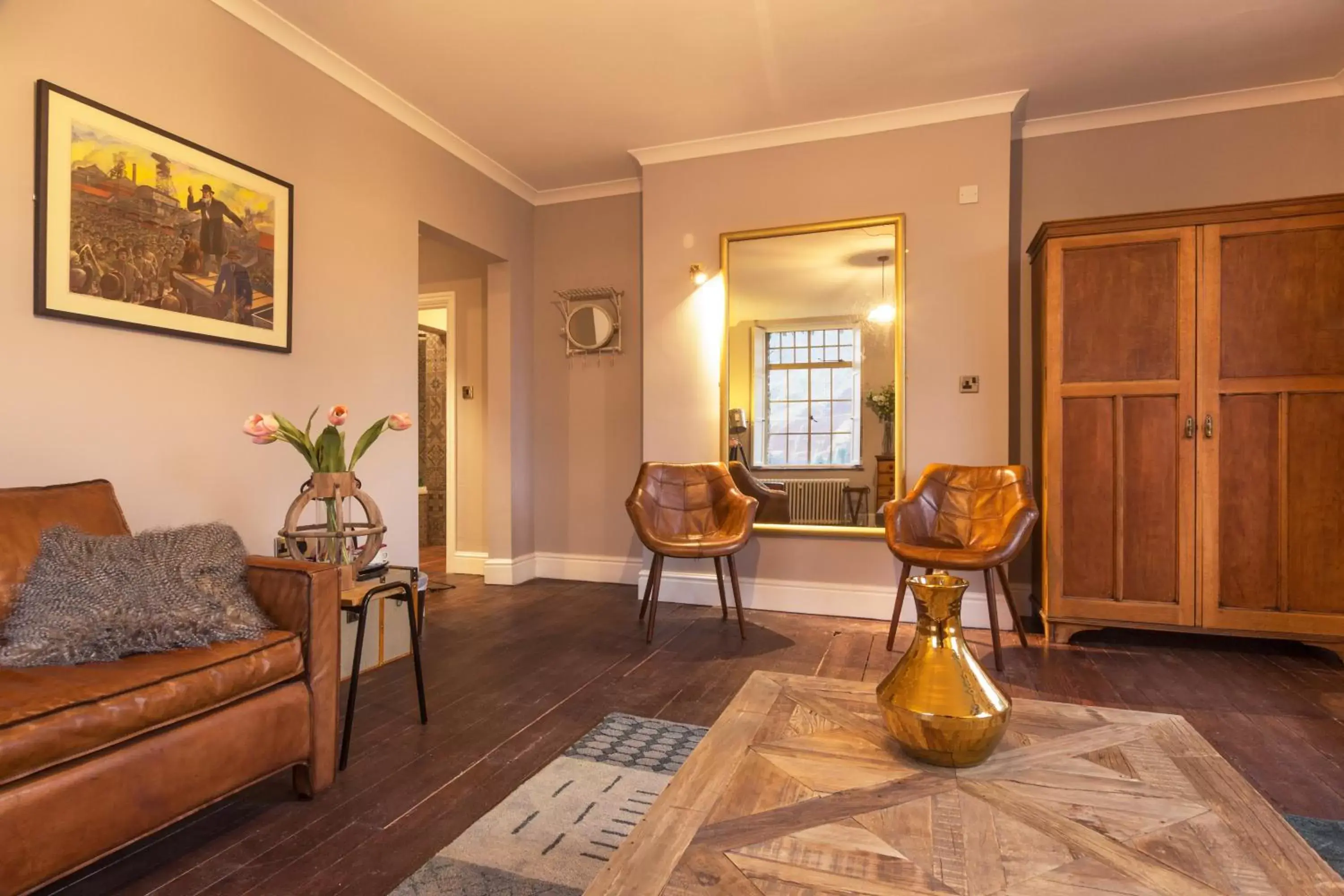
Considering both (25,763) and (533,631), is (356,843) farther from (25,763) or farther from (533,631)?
(533,631)

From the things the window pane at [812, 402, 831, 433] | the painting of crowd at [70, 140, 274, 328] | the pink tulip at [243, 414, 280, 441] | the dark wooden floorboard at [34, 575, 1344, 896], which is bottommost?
the dark wooden floorboard at [34, 575, 1344, 896]

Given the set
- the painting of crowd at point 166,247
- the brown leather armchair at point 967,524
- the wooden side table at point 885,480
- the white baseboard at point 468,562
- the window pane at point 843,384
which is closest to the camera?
the painting of crowd at point 166,247

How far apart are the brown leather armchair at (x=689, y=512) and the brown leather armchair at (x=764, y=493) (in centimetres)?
7

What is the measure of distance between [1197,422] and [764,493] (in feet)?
6.74

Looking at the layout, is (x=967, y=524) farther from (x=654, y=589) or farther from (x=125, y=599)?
(x=125, y=599)

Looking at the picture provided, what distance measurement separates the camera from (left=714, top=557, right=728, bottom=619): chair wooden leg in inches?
144

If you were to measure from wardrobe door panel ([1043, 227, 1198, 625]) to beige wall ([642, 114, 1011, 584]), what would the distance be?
0.37 meters

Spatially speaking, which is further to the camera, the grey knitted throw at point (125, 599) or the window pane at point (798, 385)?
the window pane at point (798, 385)

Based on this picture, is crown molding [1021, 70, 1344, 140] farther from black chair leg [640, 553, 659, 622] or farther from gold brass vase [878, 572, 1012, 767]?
gold brass vase [878, 572, 1012, 767]

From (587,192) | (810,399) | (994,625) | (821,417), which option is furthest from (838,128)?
(994,625)

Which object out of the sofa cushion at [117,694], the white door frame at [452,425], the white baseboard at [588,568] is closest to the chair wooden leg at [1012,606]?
the white baseboard at [588,568]

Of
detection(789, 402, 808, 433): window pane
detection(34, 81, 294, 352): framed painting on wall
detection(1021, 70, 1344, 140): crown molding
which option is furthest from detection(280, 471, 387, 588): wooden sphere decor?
detection(1021, 70, 1344, 140): crown molding

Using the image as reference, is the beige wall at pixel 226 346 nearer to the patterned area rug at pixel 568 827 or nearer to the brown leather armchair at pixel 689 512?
the brown leather armchair at pixel 689 512

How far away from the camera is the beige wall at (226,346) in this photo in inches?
82.8
